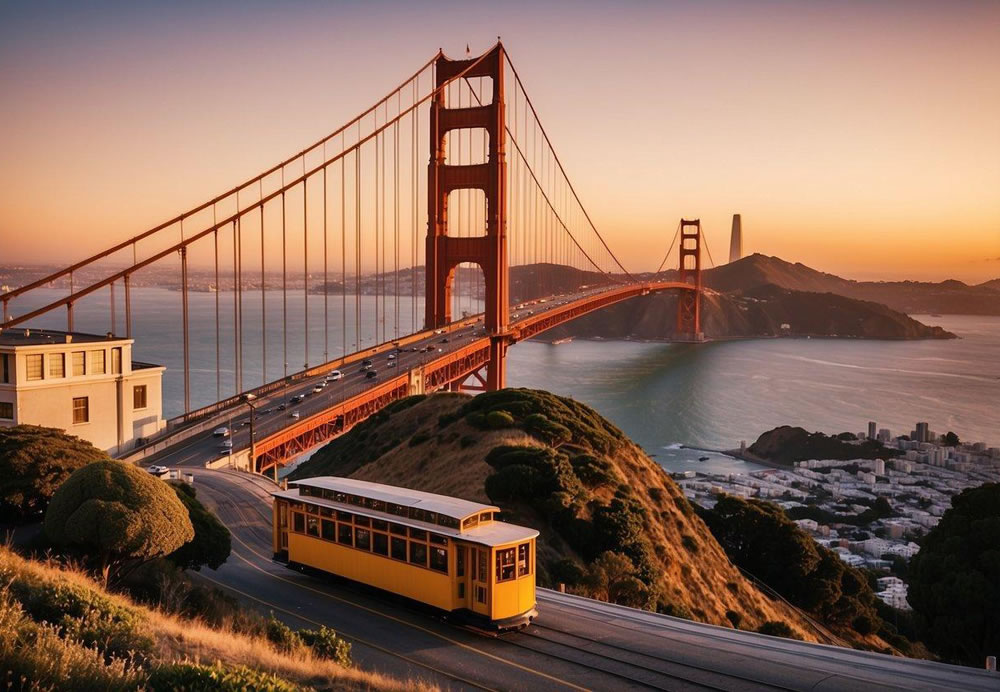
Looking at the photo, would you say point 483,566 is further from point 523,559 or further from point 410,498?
→ point 410,498

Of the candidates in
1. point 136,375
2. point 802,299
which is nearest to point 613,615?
point 136,375


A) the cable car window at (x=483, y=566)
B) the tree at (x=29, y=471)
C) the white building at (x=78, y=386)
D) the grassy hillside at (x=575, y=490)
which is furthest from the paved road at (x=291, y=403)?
the cable car window at (x=483, y=566)

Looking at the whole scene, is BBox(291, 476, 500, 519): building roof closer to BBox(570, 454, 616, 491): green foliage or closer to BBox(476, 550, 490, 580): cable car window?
BBox(476, 550, 490, 580): cable car window

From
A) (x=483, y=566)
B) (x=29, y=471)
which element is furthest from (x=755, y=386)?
(x=29, y=471)

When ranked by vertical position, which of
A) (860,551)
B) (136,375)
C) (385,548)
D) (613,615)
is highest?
(136,375)

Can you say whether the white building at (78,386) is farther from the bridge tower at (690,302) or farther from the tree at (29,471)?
the bridge tower at (690,302)

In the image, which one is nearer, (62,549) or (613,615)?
(62,549)

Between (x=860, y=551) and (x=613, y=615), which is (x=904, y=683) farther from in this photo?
(x=860, y=551)
